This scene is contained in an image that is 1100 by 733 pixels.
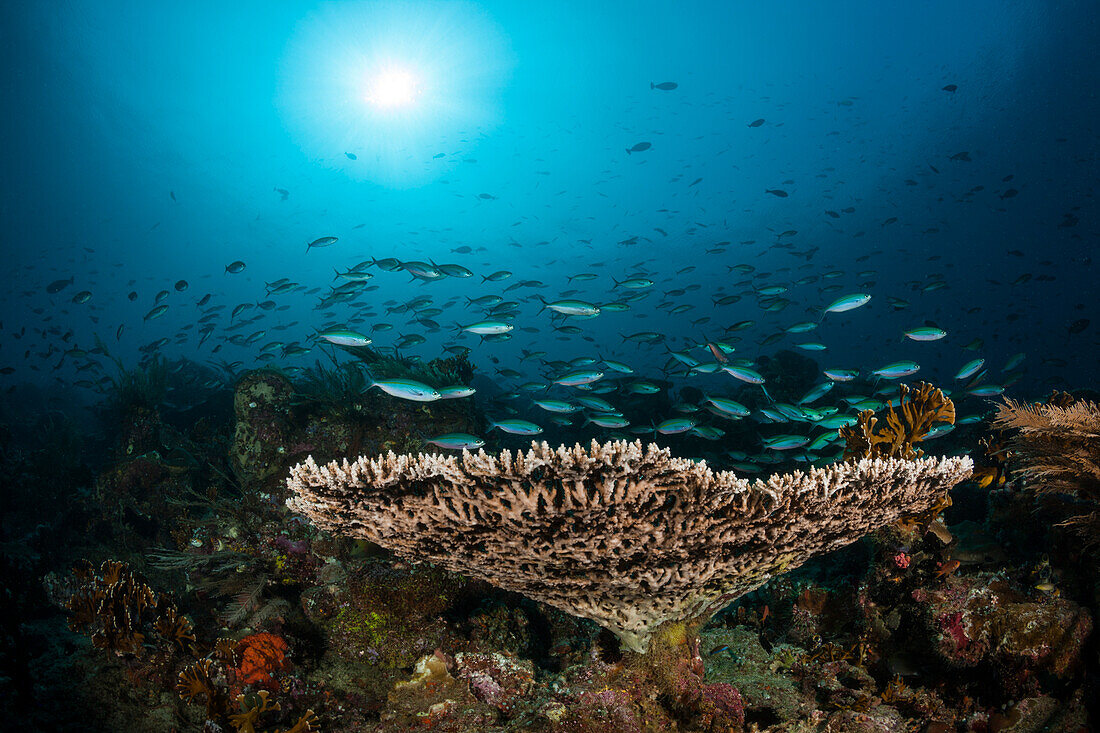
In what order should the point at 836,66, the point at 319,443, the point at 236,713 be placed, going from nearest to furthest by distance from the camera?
the point at 236,713
the point at 319,443
the point at 836,66

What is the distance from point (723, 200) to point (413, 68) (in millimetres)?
51466

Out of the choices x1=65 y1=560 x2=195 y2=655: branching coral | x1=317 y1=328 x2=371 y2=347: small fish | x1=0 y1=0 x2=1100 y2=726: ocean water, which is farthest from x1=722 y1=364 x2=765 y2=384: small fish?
x1=65 y1=560 x2=195 y2=655: branching coral

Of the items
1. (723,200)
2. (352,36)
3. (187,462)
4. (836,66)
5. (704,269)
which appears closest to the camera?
(187,462)

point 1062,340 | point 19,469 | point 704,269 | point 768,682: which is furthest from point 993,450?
point 704,269

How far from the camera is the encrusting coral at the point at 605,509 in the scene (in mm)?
2146

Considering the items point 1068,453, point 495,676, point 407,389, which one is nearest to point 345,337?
point 407,389

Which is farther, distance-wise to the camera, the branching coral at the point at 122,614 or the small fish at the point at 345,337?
the small fish at the point at 345,337

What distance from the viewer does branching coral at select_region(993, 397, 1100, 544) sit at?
302 centimetres

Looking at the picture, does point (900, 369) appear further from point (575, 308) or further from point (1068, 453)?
point (575, 308)

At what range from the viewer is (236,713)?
10.1ft

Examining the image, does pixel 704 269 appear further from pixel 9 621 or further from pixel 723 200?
pixel 9 621

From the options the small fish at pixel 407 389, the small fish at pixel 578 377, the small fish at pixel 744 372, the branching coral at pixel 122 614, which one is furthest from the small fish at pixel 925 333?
the branching coral at pixel 122 614

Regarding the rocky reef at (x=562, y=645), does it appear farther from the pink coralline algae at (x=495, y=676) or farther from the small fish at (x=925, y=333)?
the small fish at (x=925, y=333)

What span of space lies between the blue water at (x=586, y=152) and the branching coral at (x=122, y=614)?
14.3 metres
